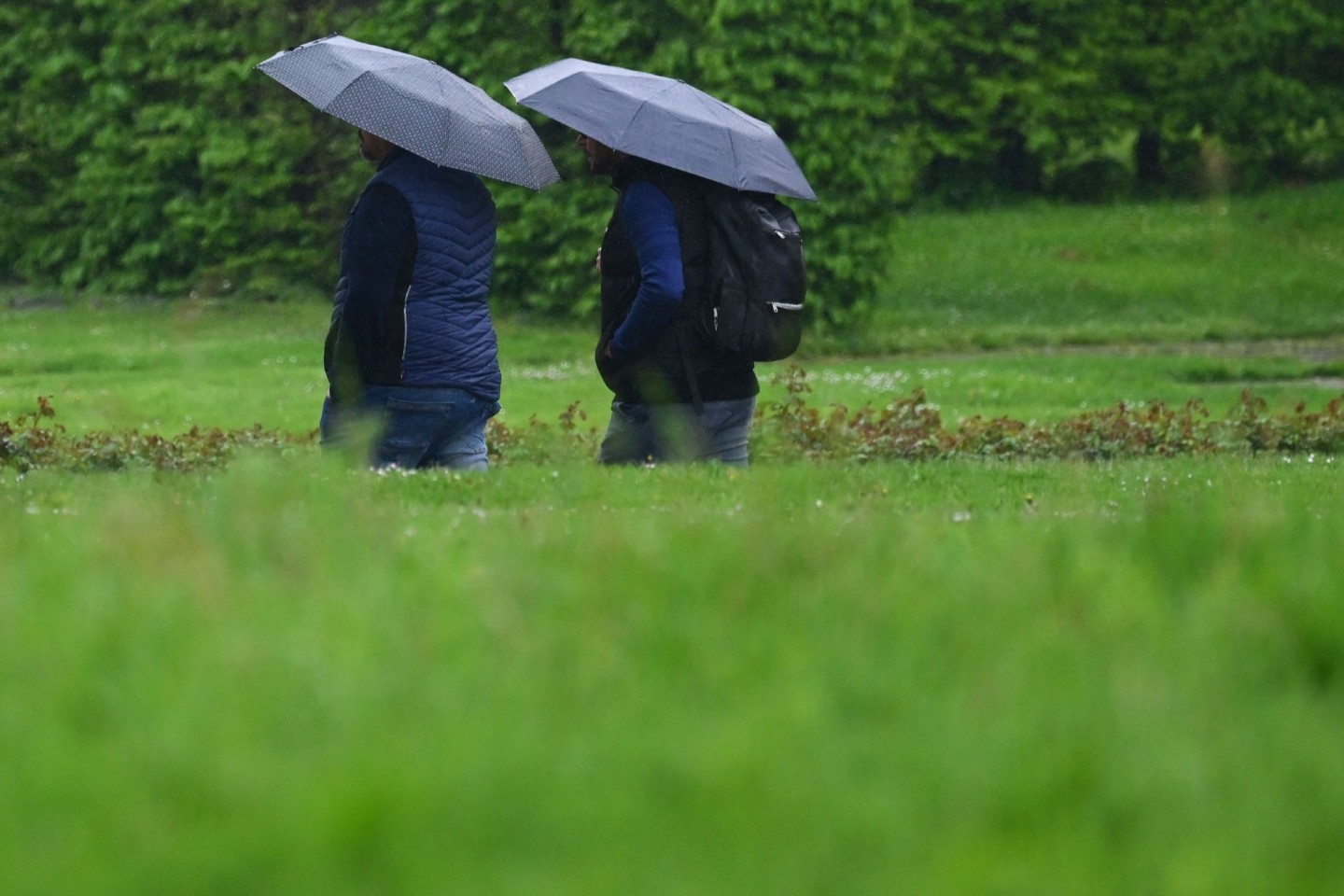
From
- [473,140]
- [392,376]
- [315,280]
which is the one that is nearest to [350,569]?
[392,376]

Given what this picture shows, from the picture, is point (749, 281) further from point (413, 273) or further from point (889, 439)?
point (889, 439)

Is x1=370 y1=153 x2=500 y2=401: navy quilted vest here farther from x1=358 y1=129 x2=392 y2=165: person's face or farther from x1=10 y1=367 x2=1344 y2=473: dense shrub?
x1=10 y1=367 x2=1344 y2=473: dense shrub

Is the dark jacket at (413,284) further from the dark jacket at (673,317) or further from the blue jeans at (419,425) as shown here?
the dark jacket at (673,317)

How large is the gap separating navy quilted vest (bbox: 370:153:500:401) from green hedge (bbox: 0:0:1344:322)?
35.6 ft

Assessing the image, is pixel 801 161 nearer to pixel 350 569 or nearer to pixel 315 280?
pixel 315 280

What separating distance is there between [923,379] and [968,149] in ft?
38.5

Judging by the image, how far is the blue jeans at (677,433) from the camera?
7.41 m

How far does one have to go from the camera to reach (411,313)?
691 centimetres

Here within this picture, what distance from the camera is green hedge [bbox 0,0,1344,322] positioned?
59.4 ft

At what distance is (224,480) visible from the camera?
191 inches

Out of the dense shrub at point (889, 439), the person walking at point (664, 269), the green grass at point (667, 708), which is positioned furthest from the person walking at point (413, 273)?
the green grass at point (667, 708)

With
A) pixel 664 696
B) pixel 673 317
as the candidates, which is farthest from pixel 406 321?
pixel 664 696

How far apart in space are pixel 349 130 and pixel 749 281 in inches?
525

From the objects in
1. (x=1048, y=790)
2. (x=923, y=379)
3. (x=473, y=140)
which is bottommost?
(x=923, y=379)
